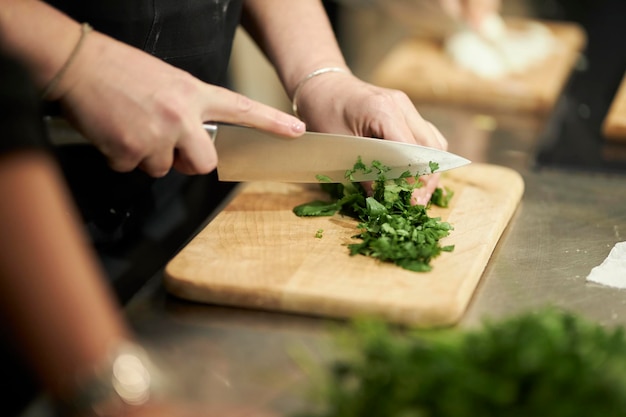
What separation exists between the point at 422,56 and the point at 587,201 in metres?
1.07

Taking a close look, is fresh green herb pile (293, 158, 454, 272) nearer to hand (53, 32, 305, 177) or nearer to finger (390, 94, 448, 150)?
finger (390, 94, 448, 150)

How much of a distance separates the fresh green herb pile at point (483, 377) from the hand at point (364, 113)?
647 millimetres

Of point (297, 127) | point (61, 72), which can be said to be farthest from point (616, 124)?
point (61, 72)

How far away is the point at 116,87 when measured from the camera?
1173mm

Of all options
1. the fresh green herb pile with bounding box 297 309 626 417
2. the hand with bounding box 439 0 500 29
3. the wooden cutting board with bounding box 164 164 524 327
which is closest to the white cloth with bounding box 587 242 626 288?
the wooden cutting board with bounding box 164 164 524 327

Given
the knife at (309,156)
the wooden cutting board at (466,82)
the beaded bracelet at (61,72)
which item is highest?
the beaded bracelet at (61,72)

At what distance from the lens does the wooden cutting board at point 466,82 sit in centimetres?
238

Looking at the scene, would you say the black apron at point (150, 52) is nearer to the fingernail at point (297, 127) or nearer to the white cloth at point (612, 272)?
the fingernail at point (297, 127)

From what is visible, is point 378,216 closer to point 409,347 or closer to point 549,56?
point 409,347

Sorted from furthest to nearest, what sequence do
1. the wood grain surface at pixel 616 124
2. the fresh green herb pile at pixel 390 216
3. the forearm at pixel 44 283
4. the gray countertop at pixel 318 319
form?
the wood grain surface at pixel 616 124 < the fresh green herb pile at pixel 390 216 < the gray countertop at pixel 318 319 < the forearm at pixel 44 283

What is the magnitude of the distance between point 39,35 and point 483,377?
2.56 ft

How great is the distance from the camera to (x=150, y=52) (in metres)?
1.50

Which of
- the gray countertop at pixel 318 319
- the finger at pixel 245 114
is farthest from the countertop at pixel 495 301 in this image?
the finger at pixel 245 114

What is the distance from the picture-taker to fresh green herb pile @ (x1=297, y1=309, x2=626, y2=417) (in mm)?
807
